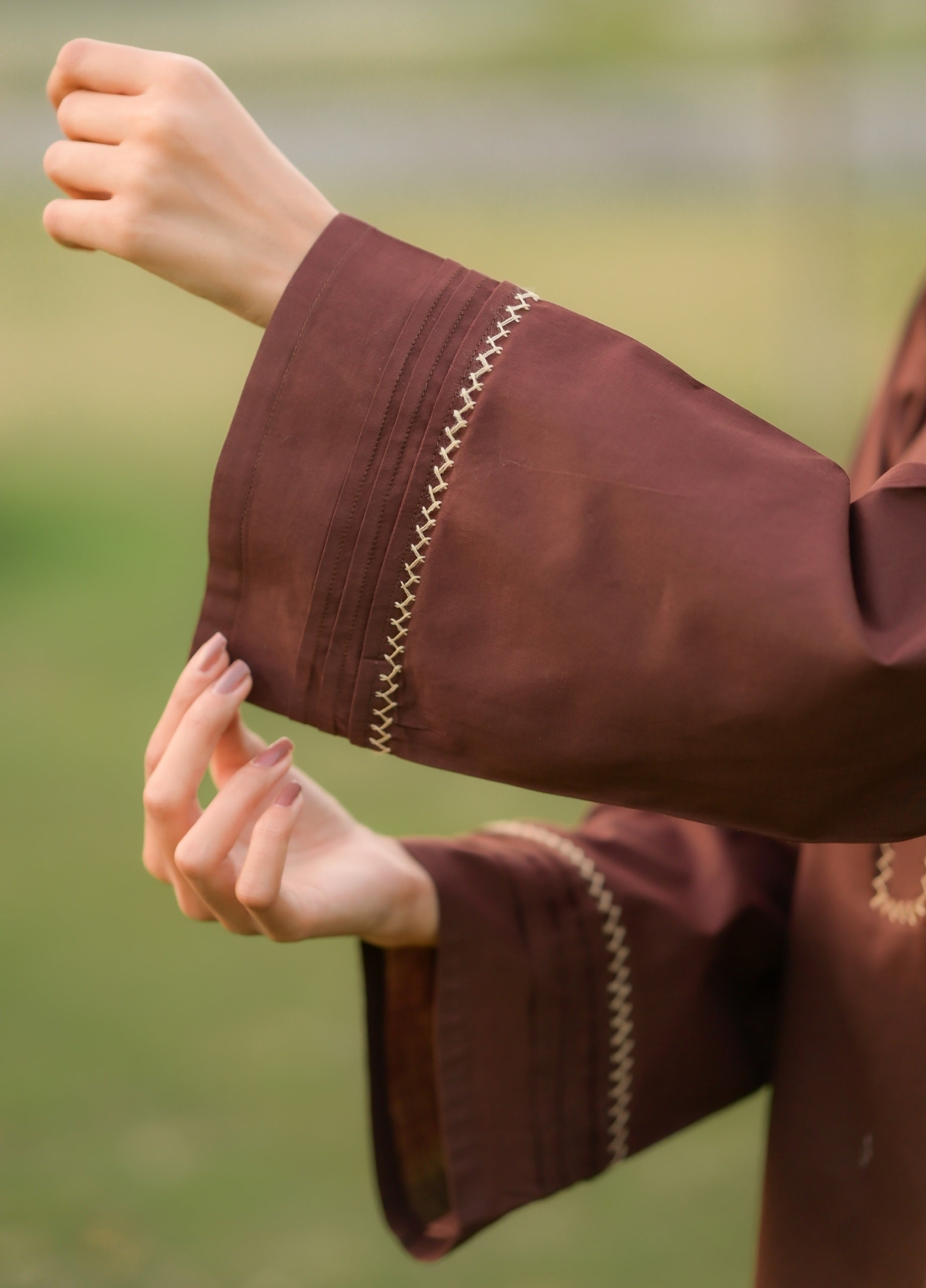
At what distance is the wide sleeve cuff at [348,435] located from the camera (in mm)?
461

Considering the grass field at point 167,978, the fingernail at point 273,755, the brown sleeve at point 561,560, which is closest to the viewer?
the brown sleeve at point 561,560

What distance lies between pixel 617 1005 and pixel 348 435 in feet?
1.33

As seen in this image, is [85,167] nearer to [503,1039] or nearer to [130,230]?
[130,230]

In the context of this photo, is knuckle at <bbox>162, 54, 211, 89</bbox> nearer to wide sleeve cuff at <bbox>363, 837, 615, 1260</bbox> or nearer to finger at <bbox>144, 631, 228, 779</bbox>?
finger at <bbox>144, 631, 228, 779</bbox>

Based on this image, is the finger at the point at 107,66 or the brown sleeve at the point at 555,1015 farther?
the brown sleeve at the point at 555,1015

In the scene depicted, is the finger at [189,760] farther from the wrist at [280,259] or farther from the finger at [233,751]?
the wrist at [280,259]

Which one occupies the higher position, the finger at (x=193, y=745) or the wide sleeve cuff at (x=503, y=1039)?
the finger at (x=193, y=745)

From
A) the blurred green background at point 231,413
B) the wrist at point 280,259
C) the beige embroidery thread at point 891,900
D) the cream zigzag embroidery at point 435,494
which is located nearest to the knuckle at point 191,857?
A: the cream zigzag embroidery at point 435,494

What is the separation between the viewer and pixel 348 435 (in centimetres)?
46

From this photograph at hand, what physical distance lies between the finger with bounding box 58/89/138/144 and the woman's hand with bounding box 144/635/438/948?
0.19 m

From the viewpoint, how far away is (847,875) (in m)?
0.65

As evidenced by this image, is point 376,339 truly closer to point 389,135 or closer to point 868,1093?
point 868,1093

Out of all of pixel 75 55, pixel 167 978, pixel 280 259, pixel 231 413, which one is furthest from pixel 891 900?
pixel 231 413

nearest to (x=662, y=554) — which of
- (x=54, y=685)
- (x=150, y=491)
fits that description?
(x=54, y=685)
